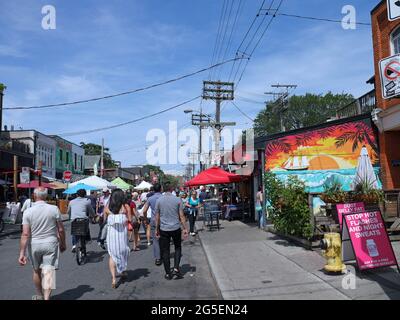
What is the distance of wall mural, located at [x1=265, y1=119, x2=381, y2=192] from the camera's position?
1445cm

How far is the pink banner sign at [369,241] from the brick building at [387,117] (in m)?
7.28

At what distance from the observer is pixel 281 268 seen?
7.73 metres

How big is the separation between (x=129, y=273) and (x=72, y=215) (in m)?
2.41

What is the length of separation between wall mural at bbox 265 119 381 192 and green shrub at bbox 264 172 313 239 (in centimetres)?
334

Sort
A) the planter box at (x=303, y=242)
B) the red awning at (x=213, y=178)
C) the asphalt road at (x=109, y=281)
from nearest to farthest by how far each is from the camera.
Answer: the asphalt road at (x=109, y=281) → the planter box at (x=303, y=242) → the red awning at (x=213, y=178)

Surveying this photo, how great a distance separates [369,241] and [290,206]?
3269 millimetres

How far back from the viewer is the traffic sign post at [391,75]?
7452 millimetres

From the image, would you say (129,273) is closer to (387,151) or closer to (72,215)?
(72,215)

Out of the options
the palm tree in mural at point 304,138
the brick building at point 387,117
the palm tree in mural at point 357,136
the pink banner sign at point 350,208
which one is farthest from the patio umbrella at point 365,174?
the palm tree in mural at point 304,138

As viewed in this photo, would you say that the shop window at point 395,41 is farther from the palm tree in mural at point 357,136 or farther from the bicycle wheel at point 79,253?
the bicycle wheel at point 79,253

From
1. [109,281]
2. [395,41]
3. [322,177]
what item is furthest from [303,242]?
[395,41]

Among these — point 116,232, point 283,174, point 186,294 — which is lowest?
point 186,294

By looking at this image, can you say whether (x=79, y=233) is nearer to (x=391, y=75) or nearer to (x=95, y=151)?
(x=391, y=75)
